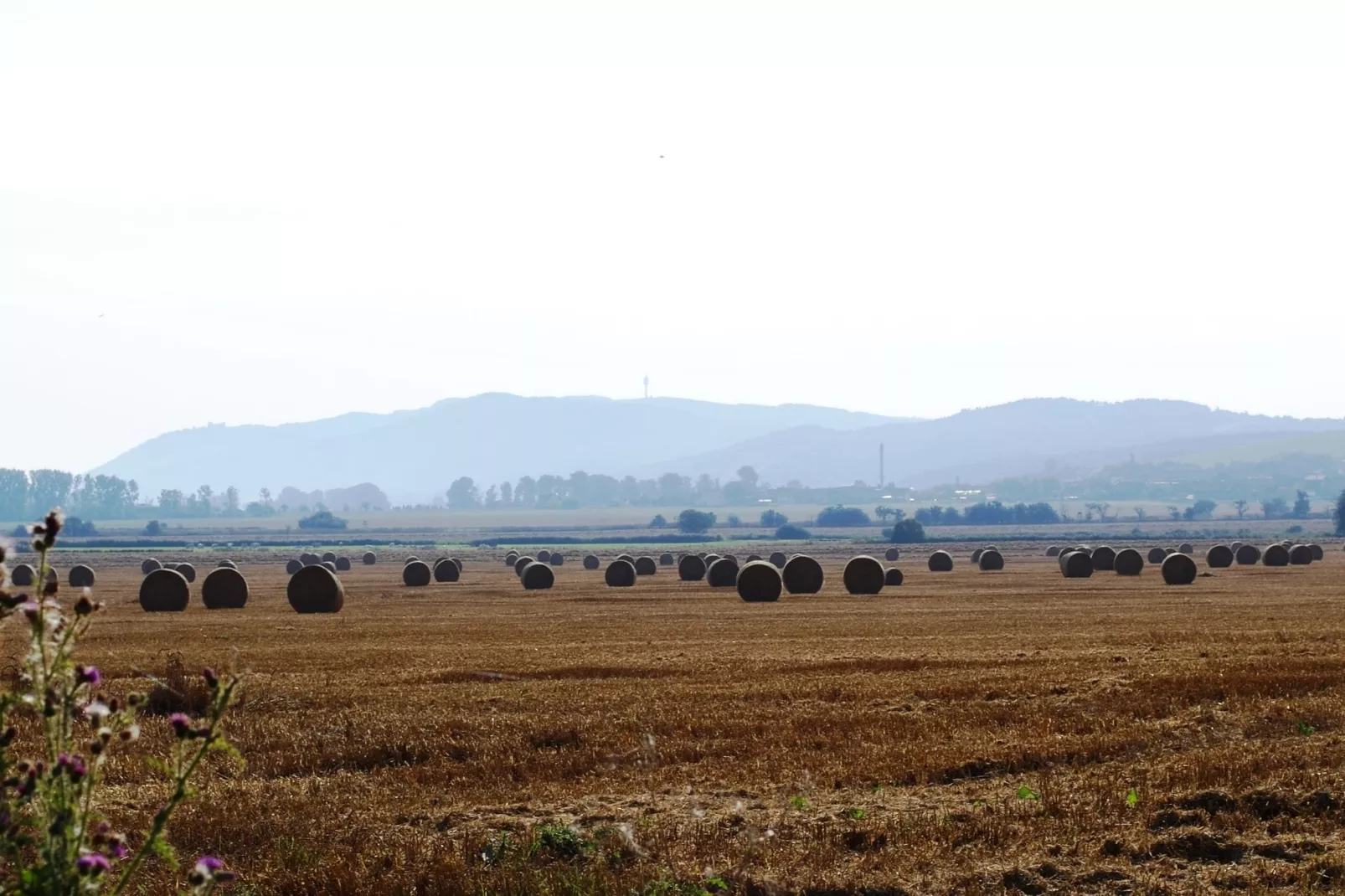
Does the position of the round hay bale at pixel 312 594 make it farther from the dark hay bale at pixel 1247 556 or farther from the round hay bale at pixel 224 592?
the dark hay bale at pixel 1247 556

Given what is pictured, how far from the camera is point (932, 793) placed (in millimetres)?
14789

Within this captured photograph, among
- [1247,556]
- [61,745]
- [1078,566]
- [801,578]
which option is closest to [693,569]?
[801,578]

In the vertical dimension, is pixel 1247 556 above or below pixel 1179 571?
below

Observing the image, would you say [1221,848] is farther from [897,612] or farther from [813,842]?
[897,612]

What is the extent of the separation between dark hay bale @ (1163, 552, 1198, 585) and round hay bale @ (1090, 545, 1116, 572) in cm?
1617

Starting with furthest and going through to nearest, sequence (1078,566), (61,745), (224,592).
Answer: (1078,566), (224,592), (61,745)

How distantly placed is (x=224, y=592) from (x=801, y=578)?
2130 centimetres

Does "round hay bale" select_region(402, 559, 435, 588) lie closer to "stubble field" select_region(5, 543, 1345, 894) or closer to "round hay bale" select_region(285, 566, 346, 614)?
"round hay bale" select_region(285, 566, 346, 614)

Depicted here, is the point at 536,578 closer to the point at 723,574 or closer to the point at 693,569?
the point at 723,574

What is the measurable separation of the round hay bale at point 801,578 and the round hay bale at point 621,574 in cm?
1347

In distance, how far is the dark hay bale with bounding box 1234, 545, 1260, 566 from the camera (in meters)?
87.4

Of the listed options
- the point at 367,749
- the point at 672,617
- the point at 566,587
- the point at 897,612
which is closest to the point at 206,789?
the point at 367,749

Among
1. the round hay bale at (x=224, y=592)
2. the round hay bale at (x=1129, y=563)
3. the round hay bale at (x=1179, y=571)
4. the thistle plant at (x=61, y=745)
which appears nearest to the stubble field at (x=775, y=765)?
the thistle plant at (x=61, y=745)

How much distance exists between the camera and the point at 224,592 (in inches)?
2064
